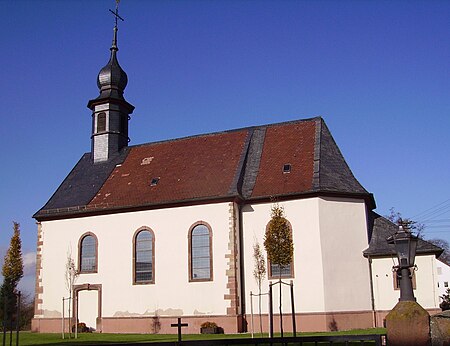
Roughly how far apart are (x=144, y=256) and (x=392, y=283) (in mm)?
12341

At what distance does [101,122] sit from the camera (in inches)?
1363

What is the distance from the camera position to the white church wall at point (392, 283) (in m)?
24.6

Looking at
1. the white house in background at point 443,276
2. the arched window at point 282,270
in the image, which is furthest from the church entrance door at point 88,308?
the white house in background at point 443,276

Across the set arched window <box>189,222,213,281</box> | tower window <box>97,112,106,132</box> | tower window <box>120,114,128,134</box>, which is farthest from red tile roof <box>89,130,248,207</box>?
tower window <box>97,112,106,132</box>

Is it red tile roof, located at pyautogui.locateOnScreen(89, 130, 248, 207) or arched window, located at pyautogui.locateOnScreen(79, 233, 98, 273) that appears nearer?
red tile roof, located at pyautogui.locateOnScreen(89, 130, 248, 207)

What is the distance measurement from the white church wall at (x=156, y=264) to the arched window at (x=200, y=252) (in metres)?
0.25

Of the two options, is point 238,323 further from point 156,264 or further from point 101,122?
point 101,122

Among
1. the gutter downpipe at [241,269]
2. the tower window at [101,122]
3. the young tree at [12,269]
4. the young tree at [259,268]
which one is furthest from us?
the young tree at [12,269]

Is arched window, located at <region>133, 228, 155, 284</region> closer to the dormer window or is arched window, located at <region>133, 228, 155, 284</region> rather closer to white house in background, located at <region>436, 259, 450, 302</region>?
the dormer window

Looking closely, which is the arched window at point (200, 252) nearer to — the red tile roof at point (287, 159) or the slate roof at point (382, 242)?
the red tile roof at point (287, 159)

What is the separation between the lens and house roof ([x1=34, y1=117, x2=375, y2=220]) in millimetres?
26891

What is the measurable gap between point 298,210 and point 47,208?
1462 cm

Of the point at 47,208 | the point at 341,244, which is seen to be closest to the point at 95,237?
the point at 47,208

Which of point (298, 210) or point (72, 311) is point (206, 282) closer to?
point (298, 210)
